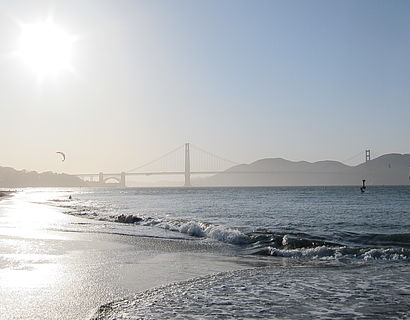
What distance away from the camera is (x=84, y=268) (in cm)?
932

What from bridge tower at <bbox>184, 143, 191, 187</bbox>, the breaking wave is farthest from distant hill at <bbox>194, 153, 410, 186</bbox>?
the breaking wave

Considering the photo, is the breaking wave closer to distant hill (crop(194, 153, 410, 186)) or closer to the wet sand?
the wet sand

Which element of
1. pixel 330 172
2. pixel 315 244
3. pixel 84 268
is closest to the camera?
pixel 84 268

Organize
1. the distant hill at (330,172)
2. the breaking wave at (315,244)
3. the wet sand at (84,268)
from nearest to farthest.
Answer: the wet sand at (84,268) < the breaking wave at (315,244) < the distant hill at (330,172)

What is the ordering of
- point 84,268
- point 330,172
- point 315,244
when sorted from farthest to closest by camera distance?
point 330,172, point 315,244, point 84,268

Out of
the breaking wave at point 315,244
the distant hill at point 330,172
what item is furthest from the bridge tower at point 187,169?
the breaking wave at point 315,244

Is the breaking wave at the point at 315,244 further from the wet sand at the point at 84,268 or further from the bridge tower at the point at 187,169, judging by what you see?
the bridge tower at the point at 187,169

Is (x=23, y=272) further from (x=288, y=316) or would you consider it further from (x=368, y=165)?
(x=368, y=165)

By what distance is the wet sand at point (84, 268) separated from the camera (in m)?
6.45

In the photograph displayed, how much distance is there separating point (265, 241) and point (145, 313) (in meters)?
9.17

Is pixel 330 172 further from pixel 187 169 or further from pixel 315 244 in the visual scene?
pixel 315 244

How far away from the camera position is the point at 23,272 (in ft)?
28.6

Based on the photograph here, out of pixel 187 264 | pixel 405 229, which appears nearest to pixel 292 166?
pixel 405 229

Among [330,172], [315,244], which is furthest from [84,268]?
[330,172]
